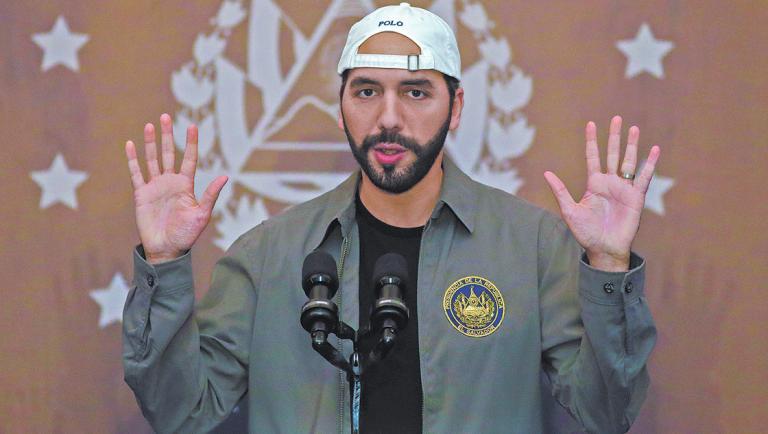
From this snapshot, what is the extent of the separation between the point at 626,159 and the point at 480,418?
706 millimetres

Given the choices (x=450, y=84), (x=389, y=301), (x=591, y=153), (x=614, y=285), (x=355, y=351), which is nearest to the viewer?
(x=389, y=301)

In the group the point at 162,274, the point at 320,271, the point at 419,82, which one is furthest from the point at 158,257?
the point at 419,82

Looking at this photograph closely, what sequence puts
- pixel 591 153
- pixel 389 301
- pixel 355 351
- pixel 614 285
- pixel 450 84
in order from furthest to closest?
pixel 450 84 < pixel 591 153 < pixel 614 285 < pixel 355 351 < pixel 389 301

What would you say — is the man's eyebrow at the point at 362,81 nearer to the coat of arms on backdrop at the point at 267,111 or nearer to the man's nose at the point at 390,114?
the man's nose at the point at 390,114

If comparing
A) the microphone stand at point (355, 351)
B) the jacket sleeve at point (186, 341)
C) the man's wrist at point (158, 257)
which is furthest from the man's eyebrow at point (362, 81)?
the microphone stand at point (355, 351)

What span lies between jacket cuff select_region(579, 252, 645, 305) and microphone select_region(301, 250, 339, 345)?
0.63m

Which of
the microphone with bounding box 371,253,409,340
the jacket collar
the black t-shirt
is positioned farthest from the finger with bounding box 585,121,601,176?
the microphone with bounding box 371,253,409,340

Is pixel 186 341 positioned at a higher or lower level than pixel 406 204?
lower

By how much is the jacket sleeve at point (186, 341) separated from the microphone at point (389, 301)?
1.96 ft

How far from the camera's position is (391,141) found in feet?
8.55

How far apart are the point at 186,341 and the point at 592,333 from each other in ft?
3.07

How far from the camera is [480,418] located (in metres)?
2.57

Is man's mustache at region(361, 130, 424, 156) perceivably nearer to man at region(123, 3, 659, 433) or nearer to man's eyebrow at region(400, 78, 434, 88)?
man at region(123, 3, 659, 433)

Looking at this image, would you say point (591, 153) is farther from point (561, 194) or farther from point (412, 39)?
point (412, 39)
